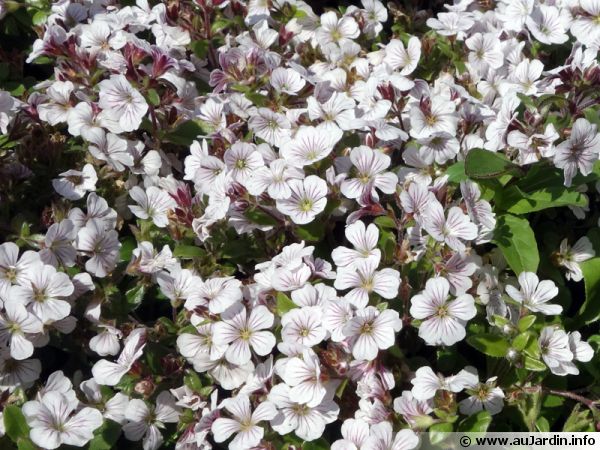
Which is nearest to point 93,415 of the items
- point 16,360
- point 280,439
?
point 16,360

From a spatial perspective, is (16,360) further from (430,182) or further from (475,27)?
(475,27)

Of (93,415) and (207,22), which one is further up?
(207,22)

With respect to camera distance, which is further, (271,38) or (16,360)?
(271,38)

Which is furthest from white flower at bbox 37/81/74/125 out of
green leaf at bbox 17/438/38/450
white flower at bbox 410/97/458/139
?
white flower at bbox 410/97/458/139

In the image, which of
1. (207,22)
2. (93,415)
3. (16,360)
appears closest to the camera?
(93,415)

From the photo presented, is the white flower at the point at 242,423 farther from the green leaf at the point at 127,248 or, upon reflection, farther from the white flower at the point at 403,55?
the white flower at the point at 403,55

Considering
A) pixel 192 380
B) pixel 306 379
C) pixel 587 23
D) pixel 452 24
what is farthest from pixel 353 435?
pixel 587 23
